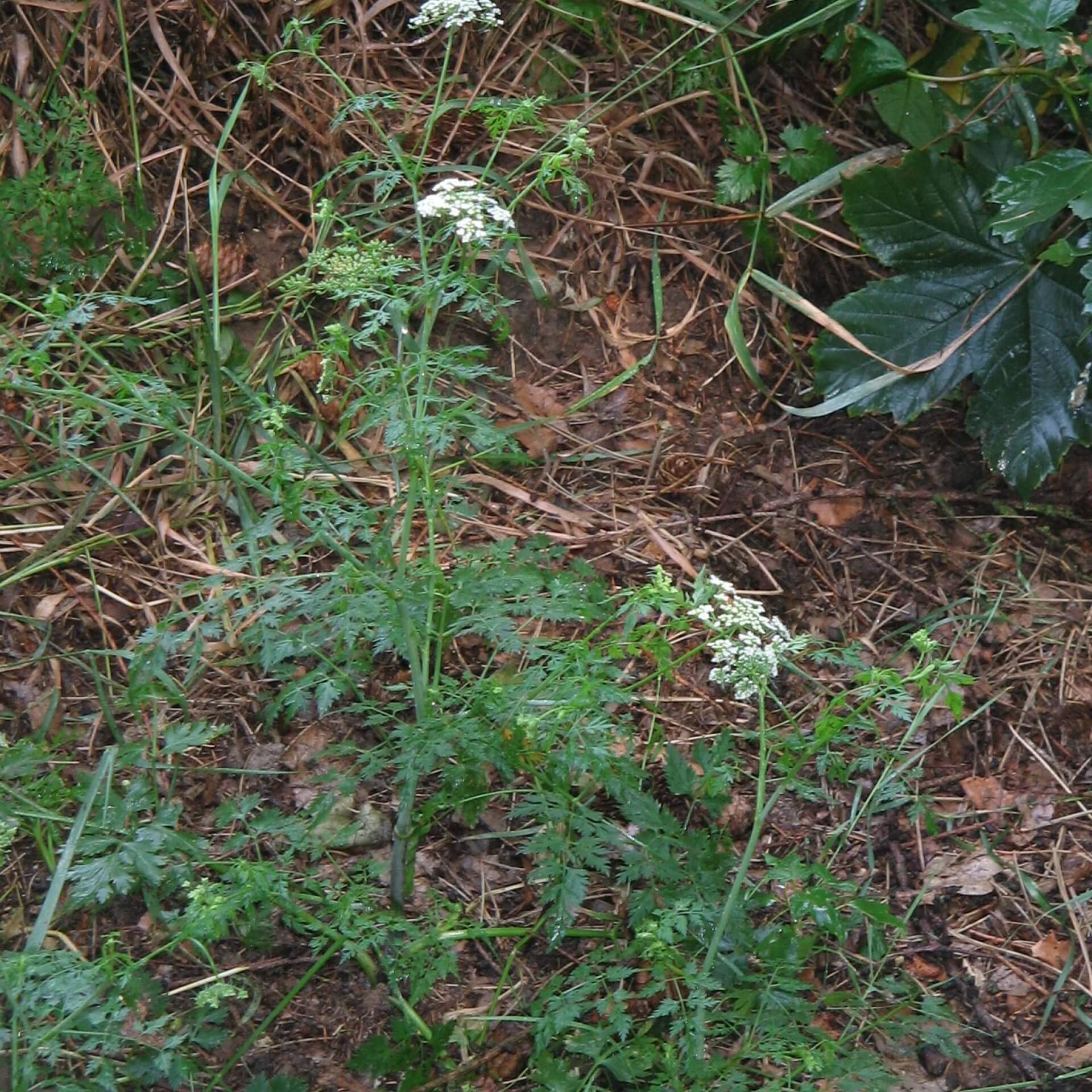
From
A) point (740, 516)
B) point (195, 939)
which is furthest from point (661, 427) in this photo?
point (195, 939)

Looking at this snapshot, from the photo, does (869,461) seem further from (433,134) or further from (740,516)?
(433,134)

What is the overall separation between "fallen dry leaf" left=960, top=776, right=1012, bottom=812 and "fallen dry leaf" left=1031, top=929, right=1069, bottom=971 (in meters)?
0.26

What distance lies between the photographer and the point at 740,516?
105 inches

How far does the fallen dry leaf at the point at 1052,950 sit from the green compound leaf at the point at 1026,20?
1792 millimetres

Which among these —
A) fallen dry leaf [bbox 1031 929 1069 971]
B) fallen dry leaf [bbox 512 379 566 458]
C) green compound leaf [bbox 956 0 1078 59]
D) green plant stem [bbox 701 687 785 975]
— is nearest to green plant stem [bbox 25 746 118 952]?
green plant stem [bbox 701 687 785 975]

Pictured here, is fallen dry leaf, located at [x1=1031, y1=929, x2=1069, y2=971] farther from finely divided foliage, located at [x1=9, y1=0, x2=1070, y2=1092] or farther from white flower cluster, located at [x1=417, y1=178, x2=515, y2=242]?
white flower cluster, located at [x1=417, y1=178, x2=515, y2=242]

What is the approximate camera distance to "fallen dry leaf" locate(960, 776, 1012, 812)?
2.38 meters

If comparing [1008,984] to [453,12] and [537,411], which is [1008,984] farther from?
[453,12]

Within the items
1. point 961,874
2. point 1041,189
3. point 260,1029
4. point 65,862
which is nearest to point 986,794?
point 961,874

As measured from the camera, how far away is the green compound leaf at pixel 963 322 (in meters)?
2.60

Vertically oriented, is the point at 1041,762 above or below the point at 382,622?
below

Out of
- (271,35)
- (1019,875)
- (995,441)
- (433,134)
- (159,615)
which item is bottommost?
(1019,875)

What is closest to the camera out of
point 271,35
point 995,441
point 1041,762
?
point 1041,762

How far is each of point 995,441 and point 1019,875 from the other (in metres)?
0.95
